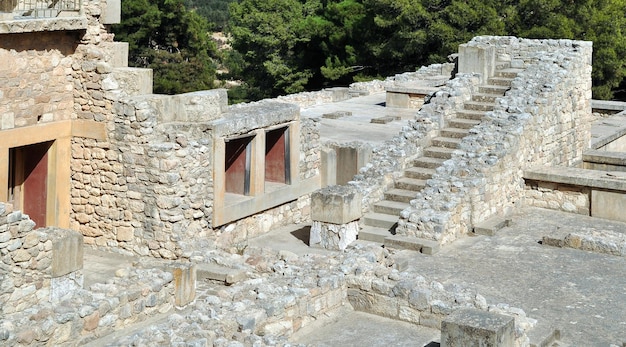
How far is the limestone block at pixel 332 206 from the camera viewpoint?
17.1m

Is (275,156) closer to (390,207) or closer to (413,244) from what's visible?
(390,207)

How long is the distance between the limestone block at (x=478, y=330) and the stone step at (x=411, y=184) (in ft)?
22.0

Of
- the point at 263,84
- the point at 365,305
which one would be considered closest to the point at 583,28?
the point at 263,84

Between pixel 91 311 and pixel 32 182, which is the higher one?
pixel 32 182

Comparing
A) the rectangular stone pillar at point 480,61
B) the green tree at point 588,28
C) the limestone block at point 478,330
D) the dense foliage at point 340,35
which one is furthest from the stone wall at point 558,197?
the green tree at point 588,28

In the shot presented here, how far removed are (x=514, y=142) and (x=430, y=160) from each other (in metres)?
1.47

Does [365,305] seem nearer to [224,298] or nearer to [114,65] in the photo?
[224,298]

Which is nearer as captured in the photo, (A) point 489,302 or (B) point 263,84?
(A) point 489,302

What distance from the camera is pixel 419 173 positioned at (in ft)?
62.1

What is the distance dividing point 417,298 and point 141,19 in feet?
111

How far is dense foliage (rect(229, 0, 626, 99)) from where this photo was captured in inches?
1539

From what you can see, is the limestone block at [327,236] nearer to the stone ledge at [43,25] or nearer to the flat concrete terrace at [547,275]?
the flat concrete terrace at [547,275]

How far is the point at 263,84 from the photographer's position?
5006cm

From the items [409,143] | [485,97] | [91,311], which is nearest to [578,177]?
[485,97]
